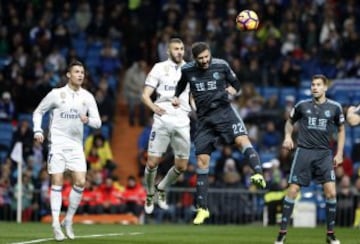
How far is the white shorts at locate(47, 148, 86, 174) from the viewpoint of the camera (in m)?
19.2

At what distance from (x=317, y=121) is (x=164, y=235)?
12.6ft

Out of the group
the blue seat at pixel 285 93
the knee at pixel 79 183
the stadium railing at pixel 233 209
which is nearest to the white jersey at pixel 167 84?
the knee at pixel 79 183

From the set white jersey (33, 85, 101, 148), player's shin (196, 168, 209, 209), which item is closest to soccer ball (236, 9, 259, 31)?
player's shin (196, 168, 209, 209)

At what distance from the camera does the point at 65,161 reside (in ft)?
63.5

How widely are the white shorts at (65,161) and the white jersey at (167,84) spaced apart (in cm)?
257

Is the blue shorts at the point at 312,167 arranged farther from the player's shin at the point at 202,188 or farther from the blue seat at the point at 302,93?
the blue seat at the point at 302,93

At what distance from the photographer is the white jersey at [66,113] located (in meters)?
19.4

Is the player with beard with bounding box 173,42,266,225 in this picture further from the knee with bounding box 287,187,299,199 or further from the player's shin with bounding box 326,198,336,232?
the player's shin with bounding box 326,198,336,232

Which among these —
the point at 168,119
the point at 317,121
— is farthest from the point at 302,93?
the point at 317,121

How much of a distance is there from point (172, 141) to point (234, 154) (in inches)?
395

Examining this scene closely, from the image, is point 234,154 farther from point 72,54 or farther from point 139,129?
point 72,54

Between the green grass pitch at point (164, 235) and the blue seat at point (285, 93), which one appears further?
the blue seat at point (285, 93)

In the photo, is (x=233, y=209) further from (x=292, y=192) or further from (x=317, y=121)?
(x=292, y=192)

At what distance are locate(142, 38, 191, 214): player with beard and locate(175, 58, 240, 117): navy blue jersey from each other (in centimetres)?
192
